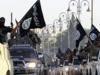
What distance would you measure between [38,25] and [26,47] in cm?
448

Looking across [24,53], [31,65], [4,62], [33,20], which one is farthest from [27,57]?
[4,62]

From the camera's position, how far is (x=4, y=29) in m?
17.7

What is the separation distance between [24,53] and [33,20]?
13.6 feet

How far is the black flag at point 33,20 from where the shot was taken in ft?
83.6

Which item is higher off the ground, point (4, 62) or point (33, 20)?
point (33, 20)

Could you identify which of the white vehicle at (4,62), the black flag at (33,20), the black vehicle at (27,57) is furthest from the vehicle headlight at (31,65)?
the white vehicle at (4,62)

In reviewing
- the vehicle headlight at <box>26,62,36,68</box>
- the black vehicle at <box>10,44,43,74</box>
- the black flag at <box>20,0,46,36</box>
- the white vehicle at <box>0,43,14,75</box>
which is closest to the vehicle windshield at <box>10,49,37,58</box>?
the black vehicle at <box>10,44,43,74</box>

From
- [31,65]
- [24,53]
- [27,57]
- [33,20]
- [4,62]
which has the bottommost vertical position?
[31,65]

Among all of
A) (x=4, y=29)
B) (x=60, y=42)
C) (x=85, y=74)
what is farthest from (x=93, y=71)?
(x=60, y=42)

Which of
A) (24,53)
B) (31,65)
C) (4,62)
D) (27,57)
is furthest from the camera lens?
(24,53)

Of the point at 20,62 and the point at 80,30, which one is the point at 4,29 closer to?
the point at 20,62

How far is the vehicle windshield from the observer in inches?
1168

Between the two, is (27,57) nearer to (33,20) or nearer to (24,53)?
(24,53)

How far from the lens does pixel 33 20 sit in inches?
1030
